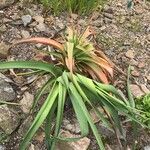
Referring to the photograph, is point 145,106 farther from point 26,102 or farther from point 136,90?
point 26,102

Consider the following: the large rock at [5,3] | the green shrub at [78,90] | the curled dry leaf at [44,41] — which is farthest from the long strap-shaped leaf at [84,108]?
the large rock at [5,3]

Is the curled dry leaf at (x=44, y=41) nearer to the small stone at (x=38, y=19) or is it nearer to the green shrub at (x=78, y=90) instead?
the green shrub at (x=78, y=90)

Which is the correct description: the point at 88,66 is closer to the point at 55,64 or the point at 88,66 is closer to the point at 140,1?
the point at 55,64

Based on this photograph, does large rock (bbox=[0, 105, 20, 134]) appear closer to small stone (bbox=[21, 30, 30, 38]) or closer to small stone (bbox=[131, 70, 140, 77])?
small stone (bbox=[21, 30, 30, 38])

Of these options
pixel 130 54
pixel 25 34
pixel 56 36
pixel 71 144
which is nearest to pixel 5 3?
pixel 25 34

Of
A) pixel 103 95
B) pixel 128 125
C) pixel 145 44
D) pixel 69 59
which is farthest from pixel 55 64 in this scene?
pixel 145 44
